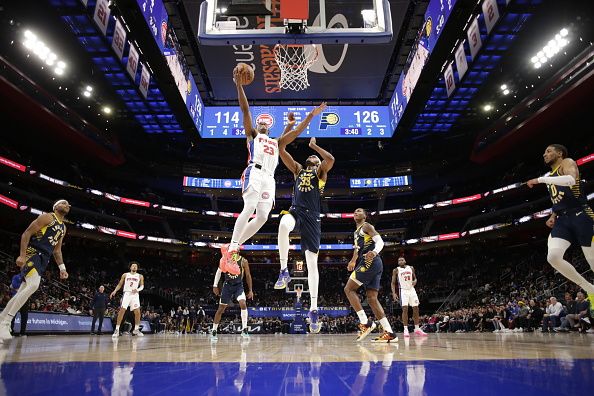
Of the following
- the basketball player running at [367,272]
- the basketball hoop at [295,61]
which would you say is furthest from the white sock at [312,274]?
the basketball hoop at [295,61]

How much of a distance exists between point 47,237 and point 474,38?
15473 millimetres

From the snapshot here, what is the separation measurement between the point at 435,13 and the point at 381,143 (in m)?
17.1

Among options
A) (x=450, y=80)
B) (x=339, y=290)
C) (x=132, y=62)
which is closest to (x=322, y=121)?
(x=450, y=80)

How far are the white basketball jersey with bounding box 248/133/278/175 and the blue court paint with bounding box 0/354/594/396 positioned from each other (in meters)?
2.81

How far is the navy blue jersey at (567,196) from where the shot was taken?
506cm

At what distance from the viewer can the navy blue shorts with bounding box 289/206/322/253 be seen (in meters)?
5.37

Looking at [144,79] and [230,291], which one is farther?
[144,79]

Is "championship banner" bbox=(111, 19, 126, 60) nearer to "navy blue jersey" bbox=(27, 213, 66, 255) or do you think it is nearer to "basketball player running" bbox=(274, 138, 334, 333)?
"navy blue jersey" bbox=(27, 213, 66, 255)

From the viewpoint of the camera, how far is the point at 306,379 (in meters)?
1.95

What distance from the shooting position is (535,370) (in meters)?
2.10

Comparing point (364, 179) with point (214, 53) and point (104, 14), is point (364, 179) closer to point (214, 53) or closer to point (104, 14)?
point (214, 53)

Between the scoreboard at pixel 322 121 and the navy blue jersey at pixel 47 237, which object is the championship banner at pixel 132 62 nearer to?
the scoreboard at pixel 322 121

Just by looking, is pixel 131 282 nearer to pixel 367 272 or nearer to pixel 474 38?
pixel 367 272

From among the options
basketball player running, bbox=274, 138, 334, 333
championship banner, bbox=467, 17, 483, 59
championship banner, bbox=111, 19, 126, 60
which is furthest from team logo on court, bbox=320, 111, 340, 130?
basketball player running, bbox=274, 138, 334, 333
